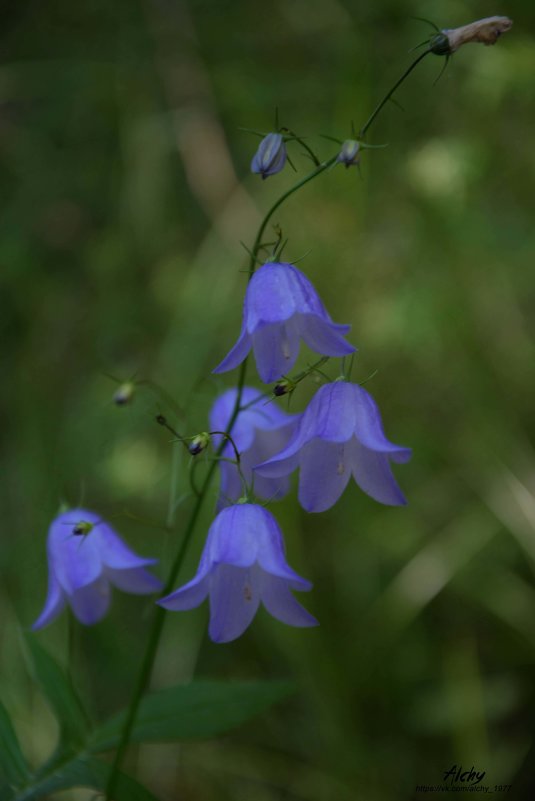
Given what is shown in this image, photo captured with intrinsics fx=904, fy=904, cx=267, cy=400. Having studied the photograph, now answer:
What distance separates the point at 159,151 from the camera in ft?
15.4

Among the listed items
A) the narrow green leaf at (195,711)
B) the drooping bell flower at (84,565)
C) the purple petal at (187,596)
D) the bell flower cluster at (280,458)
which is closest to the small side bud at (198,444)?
the bell flower cluster at (280,458)

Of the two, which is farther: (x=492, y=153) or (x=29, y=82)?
(x=29, y=82)

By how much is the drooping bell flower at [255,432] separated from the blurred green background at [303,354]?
2.86 feet

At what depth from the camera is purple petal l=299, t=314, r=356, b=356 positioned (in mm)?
→ 1827

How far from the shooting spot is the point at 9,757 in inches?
84.0

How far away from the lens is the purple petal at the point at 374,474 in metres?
1.89

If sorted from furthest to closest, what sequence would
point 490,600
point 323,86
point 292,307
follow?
point 323,86 → point 490,600 → point 292,307

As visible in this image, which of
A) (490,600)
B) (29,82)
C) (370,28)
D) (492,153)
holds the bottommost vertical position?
(490,600)

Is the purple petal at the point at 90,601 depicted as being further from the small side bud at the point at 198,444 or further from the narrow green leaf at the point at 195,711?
the small side bud at the point at 198,444

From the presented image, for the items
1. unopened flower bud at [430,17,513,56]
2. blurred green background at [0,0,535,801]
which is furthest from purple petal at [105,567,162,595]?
unopened flower bud at [430,17,513,56]

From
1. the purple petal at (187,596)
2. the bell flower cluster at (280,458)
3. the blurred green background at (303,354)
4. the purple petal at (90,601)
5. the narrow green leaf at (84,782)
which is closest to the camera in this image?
the purple petal at (187,596)

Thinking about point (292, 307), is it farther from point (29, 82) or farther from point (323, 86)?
point (29, 82)

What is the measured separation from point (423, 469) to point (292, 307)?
2.06m

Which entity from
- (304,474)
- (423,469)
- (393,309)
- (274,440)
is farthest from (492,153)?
(304,474)
